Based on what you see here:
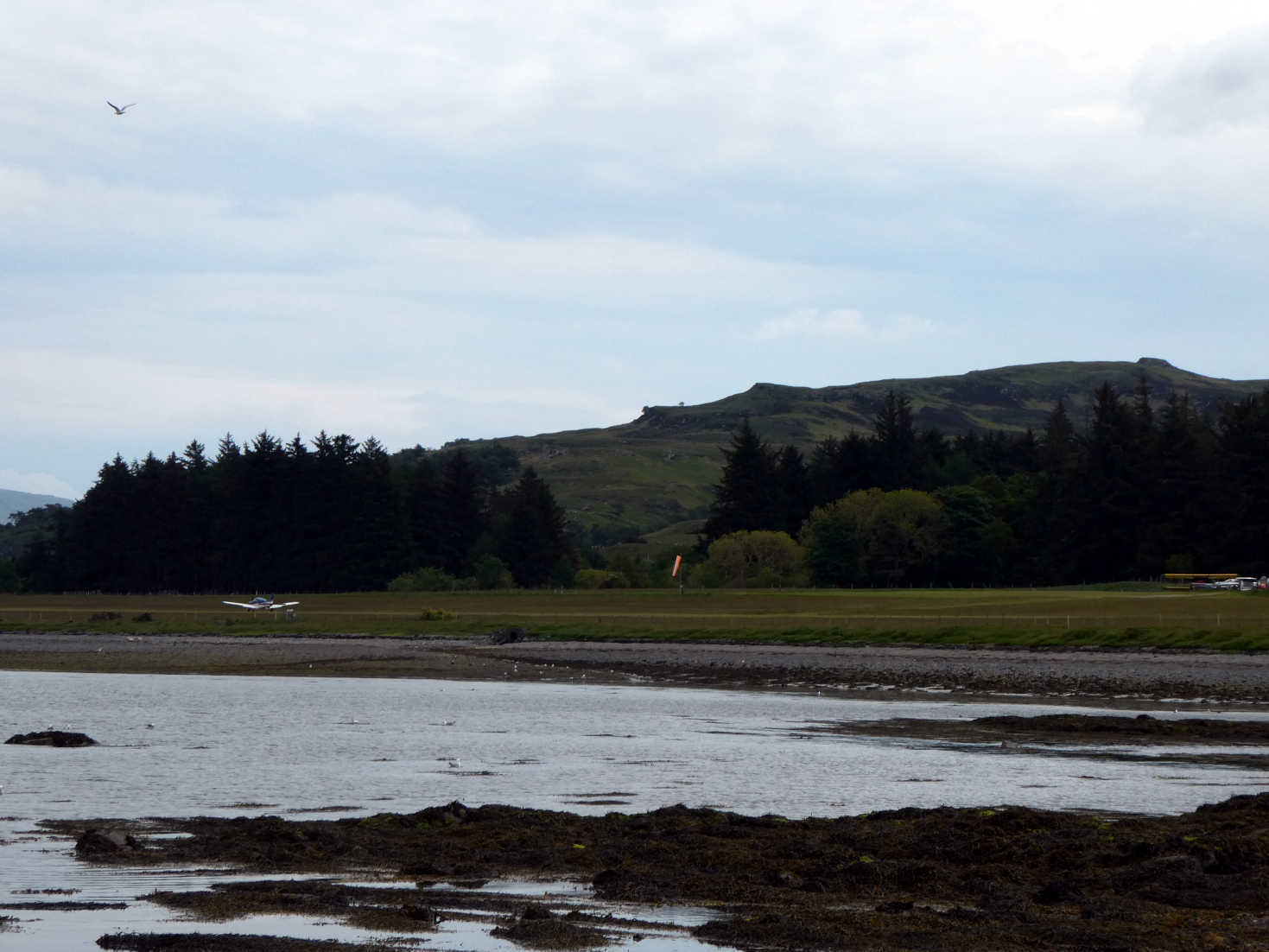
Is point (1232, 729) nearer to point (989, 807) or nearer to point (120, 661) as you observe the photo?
point (989, 807)

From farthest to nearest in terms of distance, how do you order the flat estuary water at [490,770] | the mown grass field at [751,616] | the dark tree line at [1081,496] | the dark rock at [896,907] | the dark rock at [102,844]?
the dark tree line at [1081,496], the mown grass field at [751,616], the dark rock at [102,844], the flat estuary water at [490,770], the dark rock at [896,907]

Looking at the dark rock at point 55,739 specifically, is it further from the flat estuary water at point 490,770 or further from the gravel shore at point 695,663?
the gravel shore at point 695,663

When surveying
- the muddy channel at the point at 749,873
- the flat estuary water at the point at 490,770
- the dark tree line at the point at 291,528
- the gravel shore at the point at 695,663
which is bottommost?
the gravel shore at the point at 695,663

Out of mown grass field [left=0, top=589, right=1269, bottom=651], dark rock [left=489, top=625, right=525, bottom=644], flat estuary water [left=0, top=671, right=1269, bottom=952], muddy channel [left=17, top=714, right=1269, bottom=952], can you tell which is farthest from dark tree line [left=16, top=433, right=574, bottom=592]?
muddy channel [left=17, top=714, right=1269, bottom=952]

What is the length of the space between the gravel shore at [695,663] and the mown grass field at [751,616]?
2.36m

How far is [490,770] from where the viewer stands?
25.8 m

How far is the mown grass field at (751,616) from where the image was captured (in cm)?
5962

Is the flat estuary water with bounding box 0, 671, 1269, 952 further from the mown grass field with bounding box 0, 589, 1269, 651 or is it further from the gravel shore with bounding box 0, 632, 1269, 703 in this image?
the mown grass field with bounding box 0, 589, 1269, 651

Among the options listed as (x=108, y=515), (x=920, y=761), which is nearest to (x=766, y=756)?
(x=920, y=761)

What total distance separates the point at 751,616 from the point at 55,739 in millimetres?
53406

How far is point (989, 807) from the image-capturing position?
1927 cm

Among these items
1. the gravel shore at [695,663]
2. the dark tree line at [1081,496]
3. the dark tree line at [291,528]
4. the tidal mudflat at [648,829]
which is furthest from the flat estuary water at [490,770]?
the dark tree line at [291,528]

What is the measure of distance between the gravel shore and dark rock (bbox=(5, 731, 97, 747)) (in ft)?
76.9

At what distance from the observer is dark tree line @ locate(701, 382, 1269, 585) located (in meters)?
101
